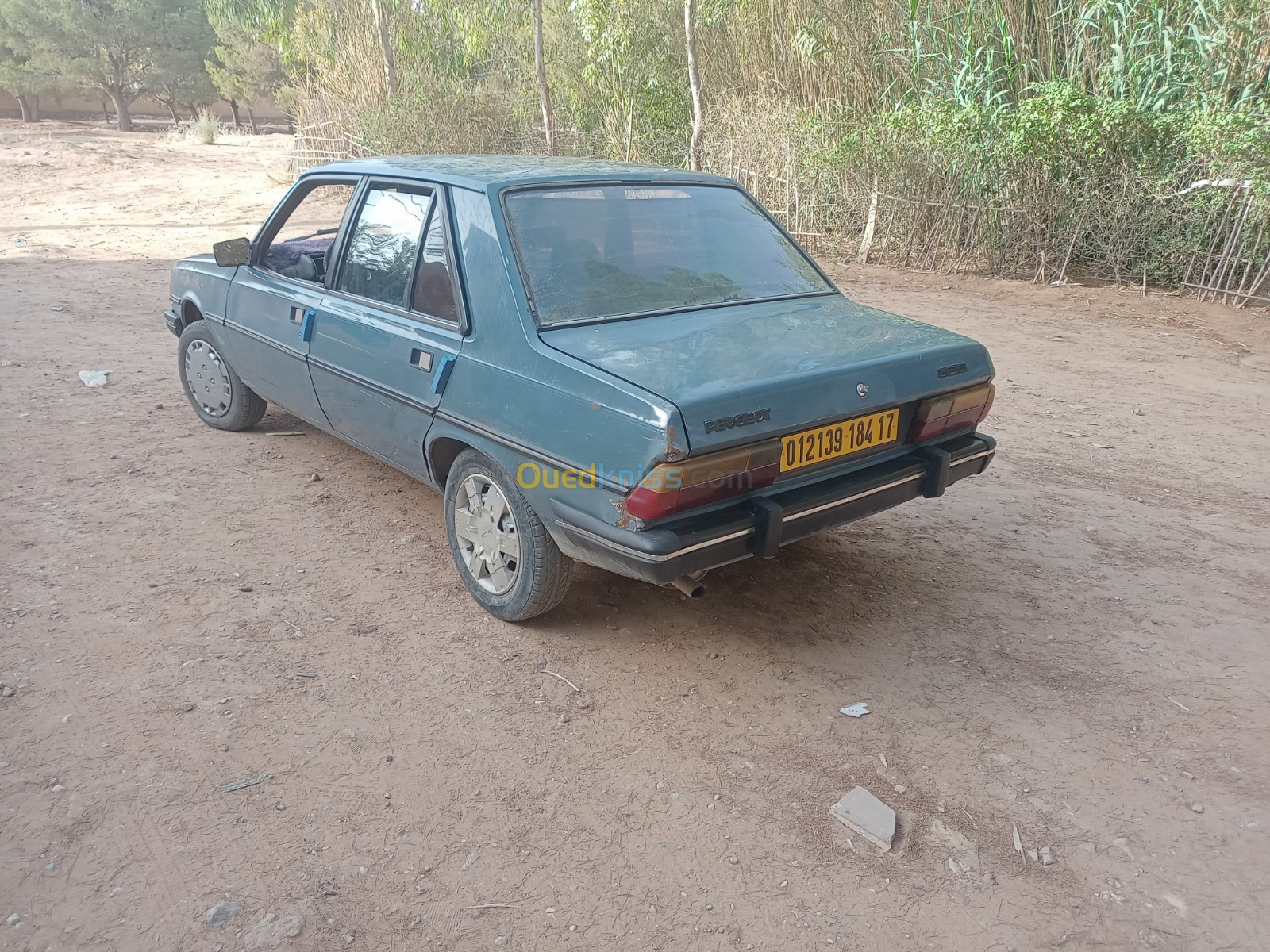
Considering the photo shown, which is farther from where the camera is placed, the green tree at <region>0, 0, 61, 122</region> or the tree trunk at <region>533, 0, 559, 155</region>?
the green tree at <region>0, 0, 61, 122</region>

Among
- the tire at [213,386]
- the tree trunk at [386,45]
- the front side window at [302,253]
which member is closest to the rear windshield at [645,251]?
the front side window at [302,253]

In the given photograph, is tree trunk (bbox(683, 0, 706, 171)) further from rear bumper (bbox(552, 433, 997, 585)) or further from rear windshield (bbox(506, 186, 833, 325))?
rear bumper (bbox(552, 433, 997, 585))

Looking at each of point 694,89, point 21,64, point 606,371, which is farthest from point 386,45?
point 21,64

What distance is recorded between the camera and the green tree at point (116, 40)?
32375 mm

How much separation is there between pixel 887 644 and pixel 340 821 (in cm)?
196

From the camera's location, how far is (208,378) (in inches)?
205

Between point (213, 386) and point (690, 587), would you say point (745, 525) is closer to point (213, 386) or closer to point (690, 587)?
point (690, 587)

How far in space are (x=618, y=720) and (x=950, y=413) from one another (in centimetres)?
160

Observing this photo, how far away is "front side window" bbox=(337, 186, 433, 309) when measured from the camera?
136 inches

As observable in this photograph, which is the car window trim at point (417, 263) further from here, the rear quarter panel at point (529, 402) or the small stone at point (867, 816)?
the small stone at point (867, 816)

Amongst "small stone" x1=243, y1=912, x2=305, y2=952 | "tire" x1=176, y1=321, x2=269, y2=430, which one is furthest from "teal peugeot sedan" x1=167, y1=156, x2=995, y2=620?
"small stone" x1=243, y1=912, x2=305, y2=952

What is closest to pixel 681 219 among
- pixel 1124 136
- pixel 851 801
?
pixel 851 801

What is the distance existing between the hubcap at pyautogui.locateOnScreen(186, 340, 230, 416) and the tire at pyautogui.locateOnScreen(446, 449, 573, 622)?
7.95 feet

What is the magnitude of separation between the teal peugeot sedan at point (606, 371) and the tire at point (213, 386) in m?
1.08
